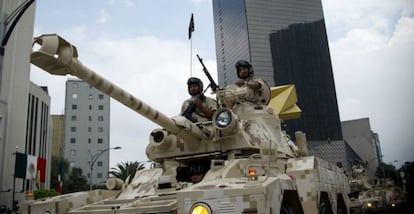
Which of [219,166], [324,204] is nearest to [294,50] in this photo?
[324,204]

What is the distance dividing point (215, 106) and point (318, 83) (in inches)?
3154

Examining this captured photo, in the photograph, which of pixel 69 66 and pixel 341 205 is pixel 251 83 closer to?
pixel 341 205

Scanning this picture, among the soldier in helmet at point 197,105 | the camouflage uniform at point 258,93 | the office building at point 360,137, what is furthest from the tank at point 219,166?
the office building at point 360,137

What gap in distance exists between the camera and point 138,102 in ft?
25.1

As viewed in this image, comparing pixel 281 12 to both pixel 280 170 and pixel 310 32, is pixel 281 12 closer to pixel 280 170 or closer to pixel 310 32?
pixel 310 32

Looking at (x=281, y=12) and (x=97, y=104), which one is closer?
(x=97, y=104)

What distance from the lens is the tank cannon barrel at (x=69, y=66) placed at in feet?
19.5

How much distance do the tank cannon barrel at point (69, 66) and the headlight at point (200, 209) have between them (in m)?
2.24

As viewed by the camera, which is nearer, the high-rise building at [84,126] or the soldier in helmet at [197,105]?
the soldier in helmet at [197,105]

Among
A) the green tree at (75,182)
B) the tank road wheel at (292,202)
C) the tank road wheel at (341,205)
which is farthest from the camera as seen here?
the green tree at (75,182)

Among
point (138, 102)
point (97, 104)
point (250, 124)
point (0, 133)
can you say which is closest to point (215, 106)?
point (250, 124)

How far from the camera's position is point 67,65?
6.27 m

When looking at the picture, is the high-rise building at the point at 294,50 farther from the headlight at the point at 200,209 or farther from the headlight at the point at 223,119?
the headlight at the point at 200,209

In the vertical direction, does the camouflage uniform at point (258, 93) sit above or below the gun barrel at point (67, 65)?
above
